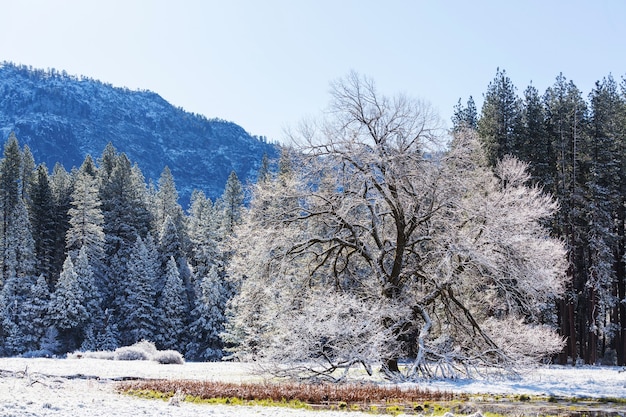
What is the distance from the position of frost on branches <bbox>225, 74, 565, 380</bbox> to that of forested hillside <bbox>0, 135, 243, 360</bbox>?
3276cm

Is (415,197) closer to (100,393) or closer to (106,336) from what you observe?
(100,393)

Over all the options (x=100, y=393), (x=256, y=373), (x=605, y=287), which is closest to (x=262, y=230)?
(x=256, y=373)

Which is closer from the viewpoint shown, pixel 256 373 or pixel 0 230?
pixel 256 373

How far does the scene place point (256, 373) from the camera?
61.8ft

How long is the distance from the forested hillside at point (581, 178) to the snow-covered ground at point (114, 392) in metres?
20.7

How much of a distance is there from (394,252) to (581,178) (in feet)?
79.8

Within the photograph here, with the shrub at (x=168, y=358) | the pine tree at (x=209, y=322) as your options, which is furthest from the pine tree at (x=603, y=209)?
the pine tree at (x=209, y=322)

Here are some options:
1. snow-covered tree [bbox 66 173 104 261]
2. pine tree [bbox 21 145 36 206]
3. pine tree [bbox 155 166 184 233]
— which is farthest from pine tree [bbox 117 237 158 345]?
pine tree [bbox 21 145 36 206]

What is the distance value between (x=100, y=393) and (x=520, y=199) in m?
14.0

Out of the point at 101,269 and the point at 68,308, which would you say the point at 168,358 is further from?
the point at 101,269

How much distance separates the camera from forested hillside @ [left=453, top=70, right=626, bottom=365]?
38531mm

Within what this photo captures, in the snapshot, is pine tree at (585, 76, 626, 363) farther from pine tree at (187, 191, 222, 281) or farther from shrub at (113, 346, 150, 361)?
pine tree at (187, 191, 222, 281)

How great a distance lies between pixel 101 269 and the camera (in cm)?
6144

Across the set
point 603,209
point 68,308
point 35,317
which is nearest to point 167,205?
point 68,308
